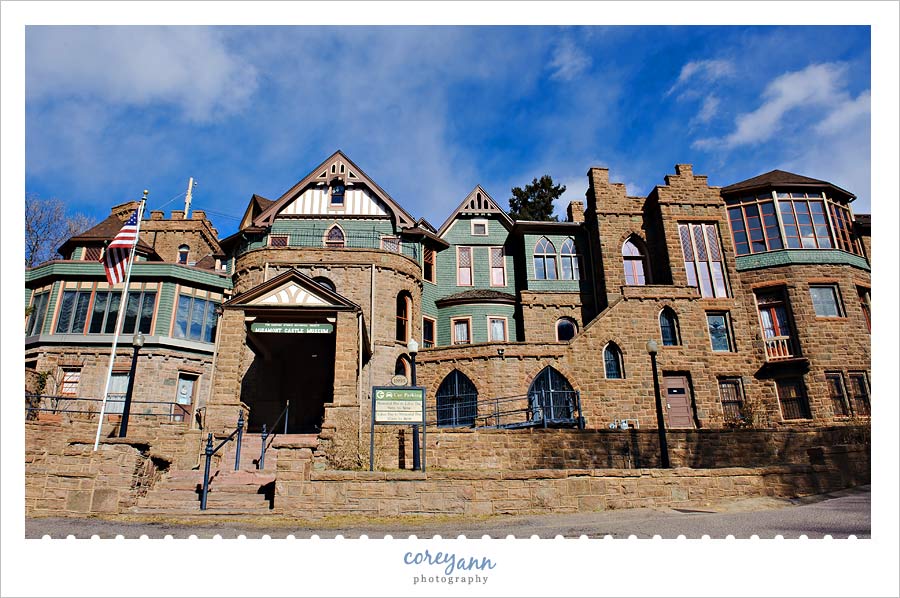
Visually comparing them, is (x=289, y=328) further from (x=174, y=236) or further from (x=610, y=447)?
(x=174, y=236)

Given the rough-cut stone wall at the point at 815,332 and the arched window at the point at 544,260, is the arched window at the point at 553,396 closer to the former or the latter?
the arched window at the point at 544,260

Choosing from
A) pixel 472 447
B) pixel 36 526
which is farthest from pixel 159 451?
pixel 472 447

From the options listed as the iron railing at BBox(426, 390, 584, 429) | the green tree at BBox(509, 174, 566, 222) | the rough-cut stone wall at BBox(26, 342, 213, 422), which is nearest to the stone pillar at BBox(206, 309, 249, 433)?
the rough-cut stone wall at BBox(26, 342, 213, 422)

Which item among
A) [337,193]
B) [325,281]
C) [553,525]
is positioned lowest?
[553,525]

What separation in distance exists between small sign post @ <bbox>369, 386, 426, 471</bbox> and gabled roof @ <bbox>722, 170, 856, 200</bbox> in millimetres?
20918

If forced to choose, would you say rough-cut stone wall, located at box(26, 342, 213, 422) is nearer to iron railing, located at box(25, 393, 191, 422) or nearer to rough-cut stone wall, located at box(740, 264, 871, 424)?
iron railing, located at box(25, 393, 191, 422)

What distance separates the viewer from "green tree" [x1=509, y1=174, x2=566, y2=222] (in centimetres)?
5181

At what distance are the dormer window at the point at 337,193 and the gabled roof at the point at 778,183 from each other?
1889cm

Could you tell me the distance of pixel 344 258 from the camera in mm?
24797

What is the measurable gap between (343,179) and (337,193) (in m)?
0.78

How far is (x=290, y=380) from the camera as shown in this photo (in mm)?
23391

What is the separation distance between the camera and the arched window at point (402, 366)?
80.9ft

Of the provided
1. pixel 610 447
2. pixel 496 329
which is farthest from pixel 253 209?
pixel 610 447

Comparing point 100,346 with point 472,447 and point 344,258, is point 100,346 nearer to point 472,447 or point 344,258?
point 344,258
